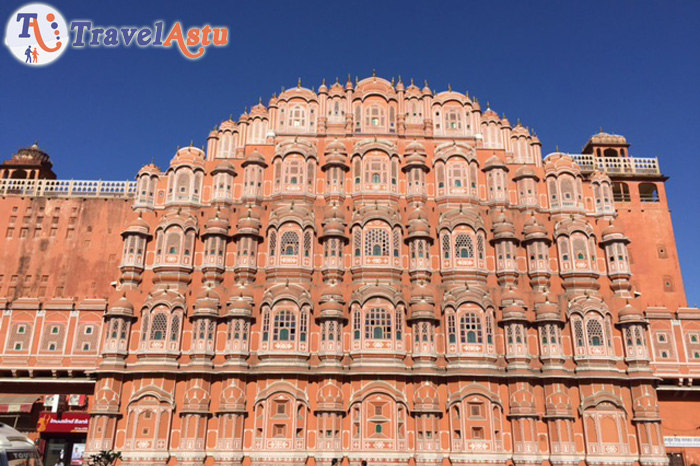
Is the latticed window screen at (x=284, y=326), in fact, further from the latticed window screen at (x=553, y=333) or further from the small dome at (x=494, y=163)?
the small dome at (x=494, y=163)

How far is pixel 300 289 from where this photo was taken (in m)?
34.7

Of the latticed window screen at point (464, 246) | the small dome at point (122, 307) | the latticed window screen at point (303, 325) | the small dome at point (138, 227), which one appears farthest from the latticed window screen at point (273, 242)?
the latticed window screen at point (464, 246)

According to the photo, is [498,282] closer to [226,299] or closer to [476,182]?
[476,182]

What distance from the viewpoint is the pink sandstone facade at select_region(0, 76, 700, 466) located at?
1276 inches

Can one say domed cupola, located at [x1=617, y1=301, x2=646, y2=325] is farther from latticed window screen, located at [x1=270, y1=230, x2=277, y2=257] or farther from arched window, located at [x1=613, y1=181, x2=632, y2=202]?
latticed window screen, located at [x1=270, y1=230, x2=277, y2=257]

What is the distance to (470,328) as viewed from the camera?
34.2m

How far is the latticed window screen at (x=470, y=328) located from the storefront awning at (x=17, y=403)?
24.3 metres

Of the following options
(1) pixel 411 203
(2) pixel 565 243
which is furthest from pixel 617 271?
(1) pixel 411 203

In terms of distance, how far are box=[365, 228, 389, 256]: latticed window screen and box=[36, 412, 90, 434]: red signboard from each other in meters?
18.4

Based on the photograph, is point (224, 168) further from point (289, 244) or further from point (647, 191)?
point (647, 191)

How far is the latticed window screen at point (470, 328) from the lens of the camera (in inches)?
1336

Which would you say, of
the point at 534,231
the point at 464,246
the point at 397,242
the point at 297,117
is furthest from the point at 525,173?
the point at 297,117

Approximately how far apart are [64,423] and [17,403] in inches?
116

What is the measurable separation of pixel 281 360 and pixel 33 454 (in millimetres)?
19465
